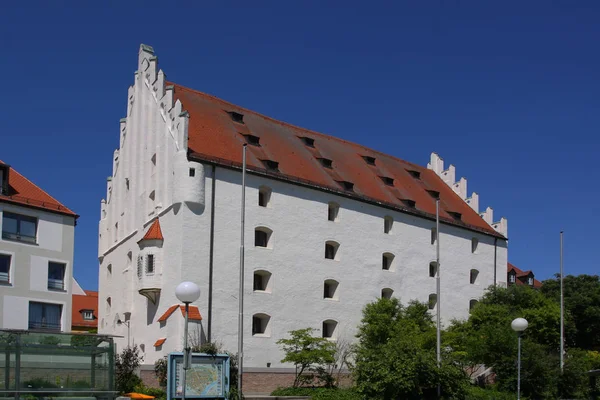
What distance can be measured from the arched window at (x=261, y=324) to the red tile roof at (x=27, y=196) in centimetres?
1178

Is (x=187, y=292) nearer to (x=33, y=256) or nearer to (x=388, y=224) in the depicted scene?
(x=33, y=256)

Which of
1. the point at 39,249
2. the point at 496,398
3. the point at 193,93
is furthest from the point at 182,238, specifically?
the point at 496,398

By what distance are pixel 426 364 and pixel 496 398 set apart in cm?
679

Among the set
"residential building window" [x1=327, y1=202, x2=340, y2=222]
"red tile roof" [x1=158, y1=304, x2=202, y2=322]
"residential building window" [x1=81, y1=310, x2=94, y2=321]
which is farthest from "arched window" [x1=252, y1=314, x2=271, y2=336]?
"residential building window" [x1=81, y1=310, x2=94, y2=321]

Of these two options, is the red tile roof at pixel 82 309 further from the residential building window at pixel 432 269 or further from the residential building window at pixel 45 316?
the residential building window at pixel 432 269

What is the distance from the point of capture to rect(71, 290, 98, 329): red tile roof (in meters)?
73.0

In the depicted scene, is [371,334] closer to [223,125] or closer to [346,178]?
[346,178]

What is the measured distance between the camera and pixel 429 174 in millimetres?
65562

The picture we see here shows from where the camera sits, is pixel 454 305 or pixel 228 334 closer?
pixel 228 334

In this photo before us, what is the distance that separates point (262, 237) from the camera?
45.8m

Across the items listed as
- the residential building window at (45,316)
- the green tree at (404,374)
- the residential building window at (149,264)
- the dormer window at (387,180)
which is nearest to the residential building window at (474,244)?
the dormer window at (387,180)

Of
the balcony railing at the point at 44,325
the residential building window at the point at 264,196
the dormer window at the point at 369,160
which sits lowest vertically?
the balcony railing at the point at 44,325

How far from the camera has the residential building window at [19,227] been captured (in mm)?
41062

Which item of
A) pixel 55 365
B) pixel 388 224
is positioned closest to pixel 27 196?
pixel 388 224
